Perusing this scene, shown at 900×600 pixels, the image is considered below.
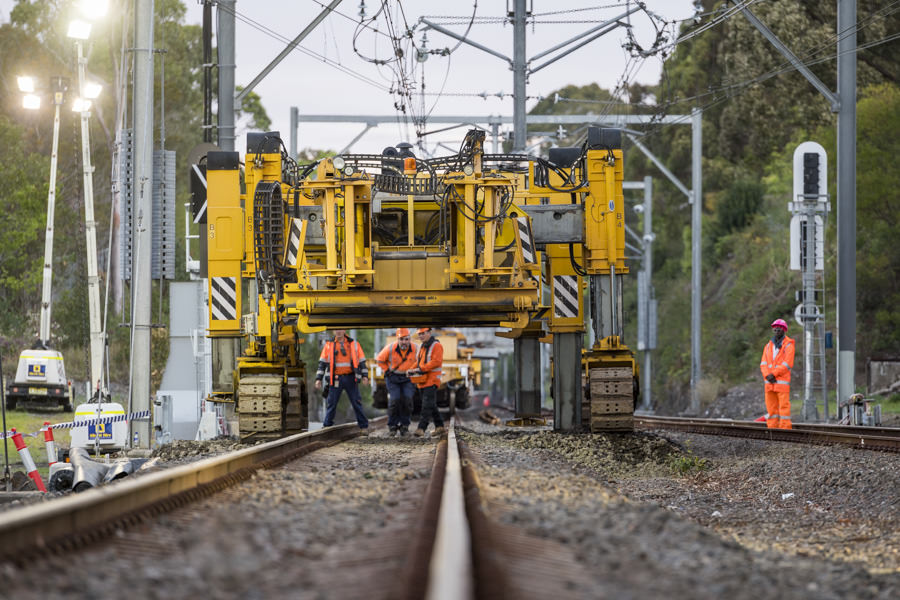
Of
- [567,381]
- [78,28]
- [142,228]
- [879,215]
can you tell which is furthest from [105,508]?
[879,215]

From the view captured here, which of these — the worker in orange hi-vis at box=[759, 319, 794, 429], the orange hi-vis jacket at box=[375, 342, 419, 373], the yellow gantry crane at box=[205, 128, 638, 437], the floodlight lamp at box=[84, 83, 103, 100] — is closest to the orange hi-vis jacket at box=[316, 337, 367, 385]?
the orange hi-vis jacket at box=[375, 342, 419, 373]

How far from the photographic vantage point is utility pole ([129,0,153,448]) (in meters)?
19.1

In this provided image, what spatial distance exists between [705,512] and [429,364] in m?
9.23

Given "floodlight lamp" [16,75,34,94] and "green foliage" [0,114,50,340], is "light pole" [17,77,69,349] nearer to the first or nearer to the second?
"floodlight lamp" [16,75,34,94]

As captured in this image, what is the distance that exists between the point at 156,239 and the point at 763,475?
1030 cm

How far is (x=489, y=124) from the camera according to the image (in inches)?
1590

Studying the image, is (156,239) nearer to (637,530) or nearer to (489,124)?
(637,530)

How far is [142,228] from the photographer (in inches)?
758

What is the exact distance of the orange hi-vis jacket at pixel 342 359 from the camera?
20109 millimetres

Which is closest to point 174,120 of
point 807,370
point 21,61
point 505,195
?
point 21,61

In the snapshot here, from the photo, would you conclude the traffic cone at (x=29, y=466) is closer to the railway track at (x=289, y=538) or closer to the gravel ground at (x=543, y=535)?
the gravel ground at (x=543, y=535)

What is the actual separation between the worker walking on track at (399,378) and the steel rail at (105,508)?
Result: 9564 millimetres

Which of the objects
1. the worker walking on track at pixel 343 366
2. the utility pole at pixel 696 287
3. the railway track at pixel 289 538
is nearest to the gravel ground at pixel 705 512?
the railway track at pixel 289 538

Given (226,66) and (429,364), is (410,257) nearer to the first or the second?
(429,364)
